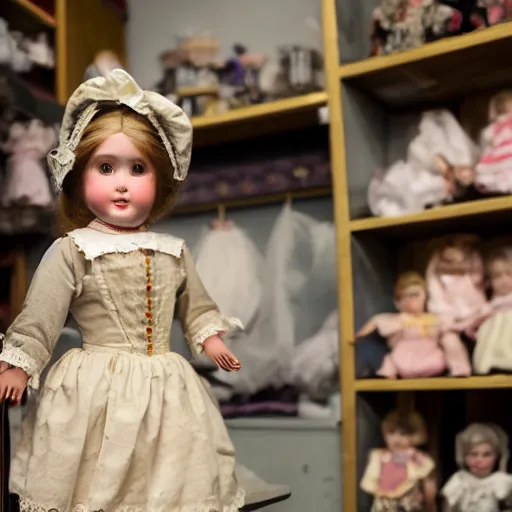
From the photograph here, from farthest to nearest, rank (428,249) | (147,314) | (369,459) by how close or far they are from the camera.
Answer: (428,249)
(369,459)
(147,314)

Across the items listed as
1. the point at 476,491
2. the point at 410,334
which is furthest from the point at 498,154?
the point at 476,491

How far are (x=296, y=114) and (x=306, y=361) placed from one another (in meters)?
0.53

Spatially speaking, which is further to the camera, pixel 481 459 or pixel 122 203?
pixel 481 459

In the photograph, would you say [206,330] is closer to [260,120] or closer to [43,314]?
[43,314]

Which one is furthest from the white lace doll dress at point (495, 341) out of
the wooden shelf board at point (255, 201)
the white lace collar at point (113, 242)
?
the white lace collar at point (113, 242)

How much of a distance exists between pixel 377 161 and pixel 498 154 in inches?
11.0

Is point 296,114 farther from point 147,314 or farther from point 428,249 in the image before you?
point 147,314

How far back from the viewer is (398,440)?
1379 mm

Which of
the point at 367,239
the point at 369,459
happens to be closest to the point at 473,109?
the point at 367,239

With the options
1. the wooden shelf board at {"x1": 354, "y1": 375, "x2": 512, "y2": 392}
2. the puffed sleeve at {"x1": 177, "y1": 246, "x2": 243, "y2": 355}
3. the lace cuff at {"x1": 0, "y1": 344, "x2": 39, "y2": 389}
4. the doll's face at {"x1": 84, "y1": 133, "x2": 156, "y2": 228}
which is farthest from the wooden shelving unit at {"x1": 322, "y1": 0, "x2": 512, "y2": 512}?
the lace cuff at {"x1": 0, "y1": 344, "x2": 39, "y2": 389}

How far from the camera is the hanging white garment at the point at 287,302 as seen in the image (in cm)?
156

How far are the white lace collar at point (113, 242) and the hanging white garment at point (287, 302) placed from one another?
65 cm

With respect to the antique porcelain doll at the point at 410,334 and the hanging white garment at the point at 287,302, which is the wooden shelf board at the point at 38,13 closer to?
the hanging white garment at the point at 287,302

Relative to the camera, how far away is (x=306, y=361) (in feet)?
5.04
